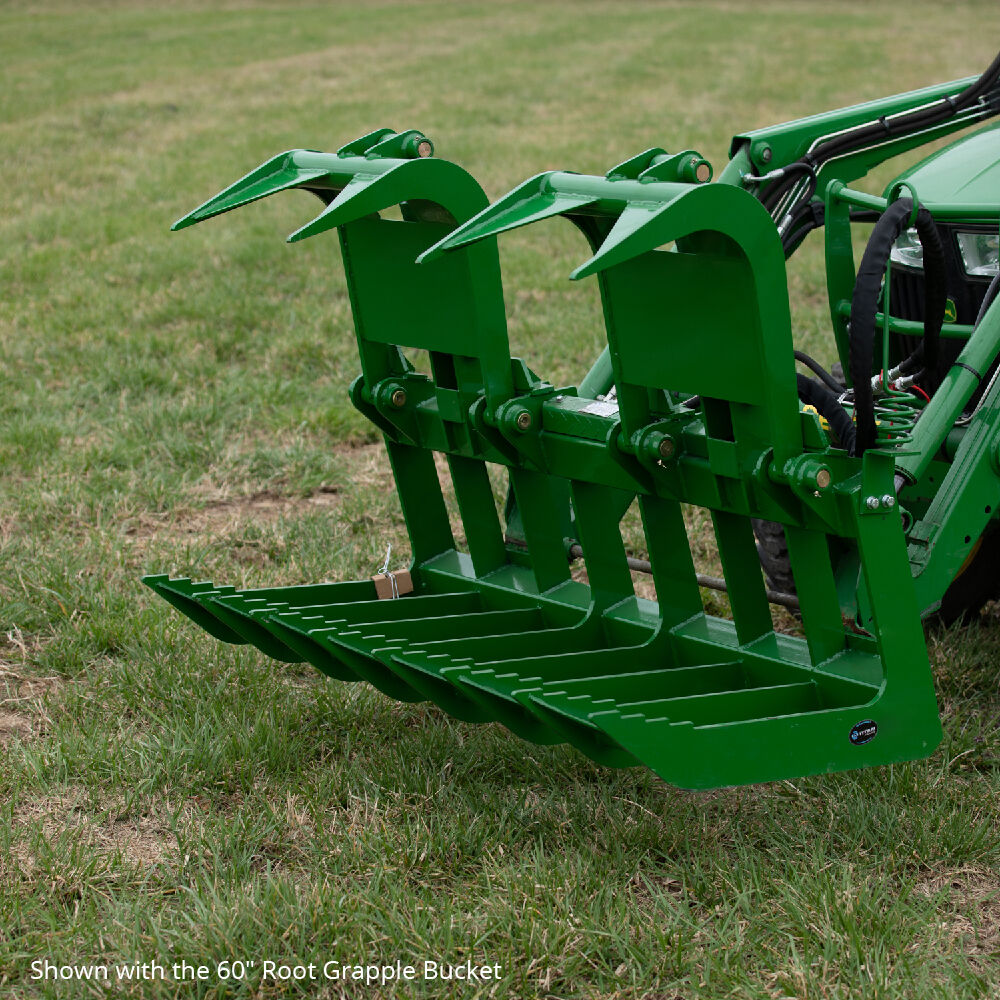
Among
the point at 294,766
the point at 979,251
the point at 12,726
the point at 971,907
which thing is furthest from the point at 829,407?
the point at 12,726

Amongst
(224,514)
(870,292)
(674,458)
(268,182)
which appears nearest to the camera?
(870,292)

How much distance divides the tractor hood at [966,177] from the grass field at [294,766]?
3.92 feet

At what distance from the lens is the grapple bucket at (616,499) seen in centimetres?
273

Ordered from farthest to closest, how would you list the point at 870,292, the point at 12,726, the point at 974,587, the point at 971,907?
the point at 974,587
the point at 12,726
the point at 971,907
the point at 870,292

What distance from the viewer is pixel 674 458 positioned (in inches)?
119

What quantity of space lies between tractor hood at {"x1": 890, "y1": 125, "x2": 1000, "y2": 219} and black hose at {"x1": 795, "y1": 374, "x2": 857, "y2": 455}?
2.11 ft

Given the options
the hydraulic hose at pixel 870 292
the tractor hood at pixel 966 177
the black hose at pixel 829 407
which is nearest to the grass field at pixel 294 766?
the black hose at pixel 829 407

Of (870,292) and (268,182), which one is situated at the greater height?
(268,182)

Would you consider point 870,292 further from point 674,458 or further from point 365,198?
point 365,198

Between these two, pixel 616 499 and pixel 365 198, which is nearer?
pixel 365 198

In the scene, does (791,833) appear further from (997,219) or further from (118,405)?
(118,405)

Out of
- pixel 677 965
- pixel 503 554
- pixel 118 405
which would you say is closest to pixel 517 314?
pixel 118 405

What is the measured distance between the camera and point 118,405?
6.06 m

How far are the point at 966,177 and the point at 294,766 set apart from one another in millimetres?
2371
